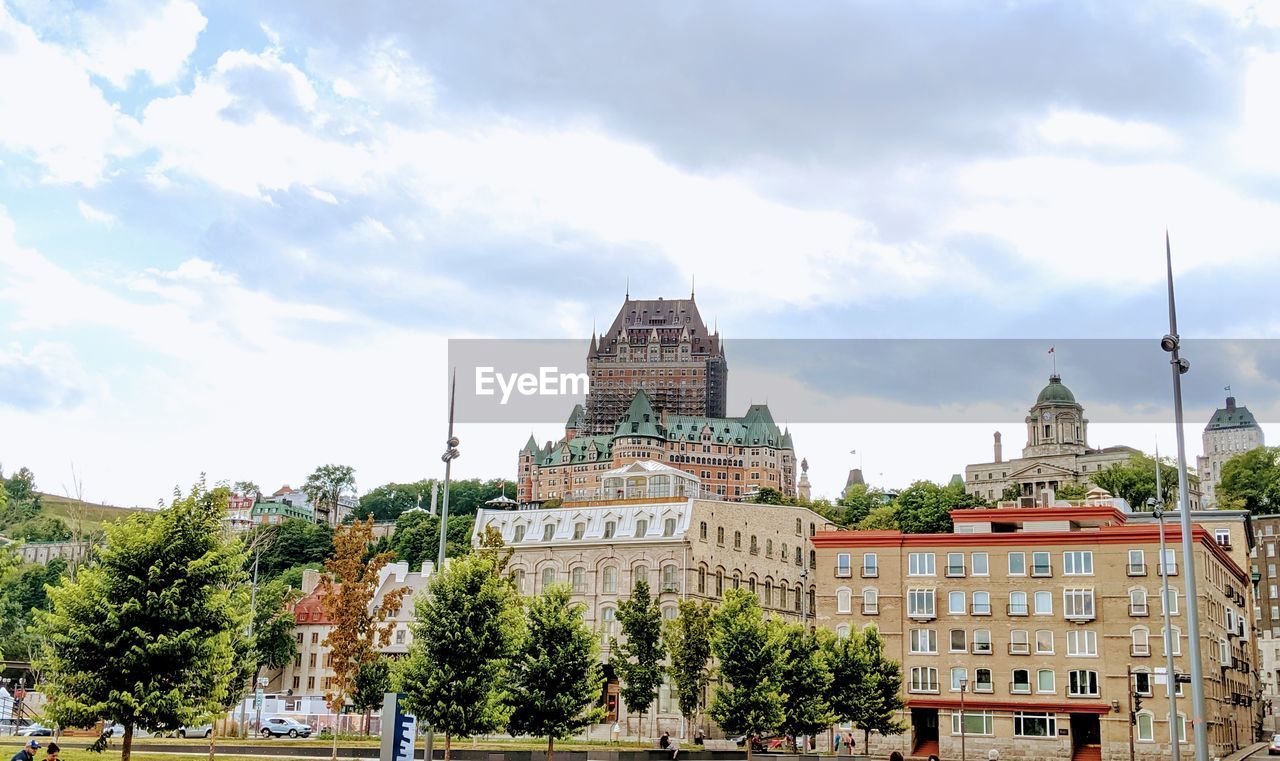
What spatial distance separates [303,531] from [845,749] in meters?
110

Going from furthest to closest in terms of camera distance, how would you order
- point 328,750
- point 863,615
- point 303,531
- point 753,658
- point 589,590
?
1. point 303,531
2. point 589,590
3. point 863,615
4. point 753,658
5. point 328,750

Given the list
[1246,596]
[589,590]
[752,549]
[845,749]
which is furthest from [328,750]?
[1246,596]

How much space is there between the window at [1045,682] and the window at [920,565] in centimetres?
854

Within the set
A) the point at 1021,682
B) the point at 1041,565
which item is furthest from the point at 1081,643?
the point at 1041,565

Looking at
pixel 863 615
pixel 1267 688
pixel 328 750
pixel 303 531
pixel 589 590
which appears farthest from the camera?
pixel 303 531

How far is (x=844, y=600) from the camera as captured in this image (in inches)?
3046

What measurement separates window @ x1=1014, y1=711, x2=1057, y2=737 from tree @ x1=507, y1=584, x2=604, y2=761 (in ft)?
108

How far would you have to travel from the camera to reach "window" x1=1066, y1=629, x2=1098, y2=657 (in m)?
70.5

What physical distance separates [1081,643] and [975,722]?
7.69 metres

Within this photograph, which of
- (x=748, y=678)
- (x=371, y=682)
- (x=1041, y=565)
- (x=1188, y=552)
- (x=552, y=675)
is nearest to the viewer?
(x=1188, y=552)

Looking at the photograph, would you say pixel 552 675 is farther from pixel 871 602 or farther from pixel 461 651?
pixel 871 602

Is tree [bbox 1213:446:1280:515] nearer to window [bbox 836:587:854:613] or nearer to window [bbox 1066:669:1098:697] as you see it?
window [bbox 1066:669:1098:697]

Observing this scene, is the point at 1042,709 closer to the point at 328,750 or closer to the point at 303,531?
the point at 328,750

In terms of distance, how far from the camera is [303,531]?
165 metres
